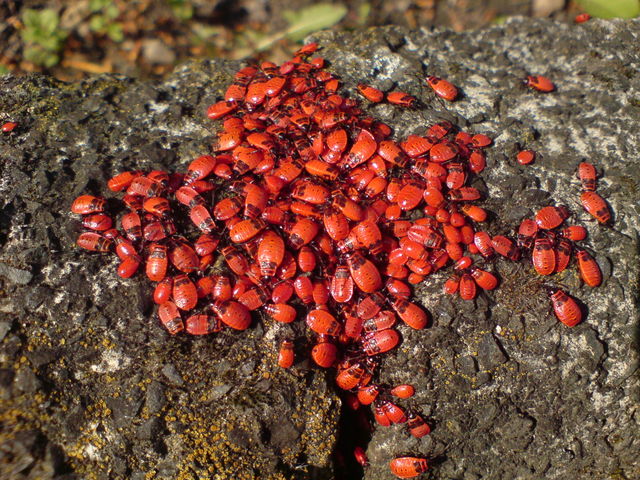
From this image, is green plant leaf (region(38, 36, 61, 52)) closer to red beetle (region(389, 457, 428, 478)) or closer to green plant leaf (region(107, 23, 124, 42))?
green plant leaf (region(107, 23, 124, 42))

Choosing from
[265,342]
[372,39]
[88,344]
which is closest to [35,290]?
[88,344]

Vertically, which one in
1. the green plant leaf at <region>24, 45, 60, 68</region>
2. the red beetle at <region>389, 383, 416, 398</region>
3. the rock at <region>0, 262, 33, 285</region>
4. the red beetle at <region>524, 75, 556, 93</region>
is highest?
the rock at <region>0, 262, 33, 285</region>

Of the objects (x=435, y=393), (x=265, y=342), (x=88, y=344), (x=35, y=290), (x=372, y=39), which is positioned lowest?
(x=435, y=393)

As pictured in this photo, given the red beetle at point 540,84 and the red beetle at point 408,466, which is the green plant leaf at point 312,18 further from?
the red beetle at point 408,466

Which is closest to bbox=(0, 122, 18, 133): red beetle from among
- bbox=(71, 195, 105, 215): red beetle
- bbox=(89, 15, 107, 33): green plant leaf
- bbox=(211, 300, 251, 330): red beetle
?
bbox=(71, 195, 105, 215): red beetle

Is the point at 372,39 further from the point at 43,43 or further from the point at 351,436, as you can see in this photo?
the point at 43,43

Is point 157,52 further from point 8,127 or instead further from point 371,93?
point 371,93

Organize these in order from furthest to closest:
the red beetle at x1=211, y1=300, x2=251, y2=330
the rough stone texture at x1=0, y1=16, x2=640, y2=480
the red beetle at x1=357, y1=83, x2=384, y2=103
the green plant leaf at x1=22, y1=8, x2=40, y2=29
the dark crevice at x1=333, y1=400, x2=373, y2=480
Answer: the green plant leaf at x1=22, y1=8, x2=40, y2=29, the red beetle at x1=357, y1=83, x2=384, y2=103, the dark crevice at x1=333, y1=400, x2=373, y2=480, the red beetle at x1=211, y1=300, x2=251, y2=330, the rough stone texture at x1=0, y1=16, x2=640, y2=480
